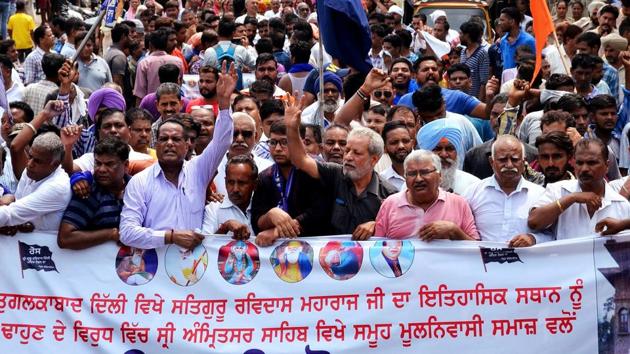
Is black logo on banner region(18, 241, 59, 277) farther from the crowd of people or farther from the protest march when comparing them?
the crowd of people

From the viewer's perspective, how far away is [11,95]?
42.7ft

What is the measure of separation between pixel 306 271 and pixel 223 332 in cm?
61

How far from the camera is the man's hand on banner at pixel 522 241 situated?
25.4 feet

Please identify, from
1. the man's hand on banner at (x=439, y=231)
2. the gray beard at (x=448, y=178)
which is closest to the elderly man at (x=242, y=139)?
the gray beard at (x=448, y=178)

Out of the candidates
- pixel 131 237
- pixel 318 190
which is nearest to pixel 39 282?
pixel 131 237

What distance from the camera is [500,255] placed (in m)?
7.75

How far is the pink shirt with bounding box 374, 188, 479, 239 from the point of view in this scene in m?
7.88

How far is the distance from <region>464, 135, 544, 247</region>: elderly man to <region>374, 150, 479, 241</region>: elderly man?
139 millimetres

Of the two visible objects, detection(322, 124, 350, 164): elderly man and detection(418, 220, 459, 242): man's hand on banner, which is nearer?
detection(418, 220, 459, 242): man's hand on banner

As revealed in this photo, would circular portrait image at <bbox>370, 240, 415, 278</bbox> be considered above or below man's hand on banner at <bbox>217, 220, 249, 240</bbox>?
below

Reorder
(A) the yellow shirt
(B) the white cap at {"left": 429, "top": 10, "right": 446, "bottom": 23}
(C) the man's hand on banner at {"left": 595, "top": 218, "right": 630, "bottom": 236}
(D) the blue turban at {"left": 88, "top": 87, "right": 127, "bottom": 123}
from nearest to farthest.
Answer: (C) the man's hand on banner at {"left": 595, "top": 218, "right": 630, "bottom": 236} → (D) the blue turban at {"left": 88, "top": 87, "right": 127, "bottom": 123} → (B) the white cap at {"left": 429, "top": 10, "right": 446, "bottom": 23} → (A) the yellow shirt

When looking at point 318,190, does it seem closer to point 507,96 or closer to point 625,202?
point 625,202

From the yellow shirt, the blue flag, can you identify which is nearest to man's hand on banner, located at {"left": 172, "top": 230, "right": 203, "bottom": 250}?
the blue flag

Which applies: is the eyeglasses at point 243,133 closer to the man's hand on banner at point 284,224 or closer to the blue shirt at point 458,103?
the man's hand on banner at point 284,224
